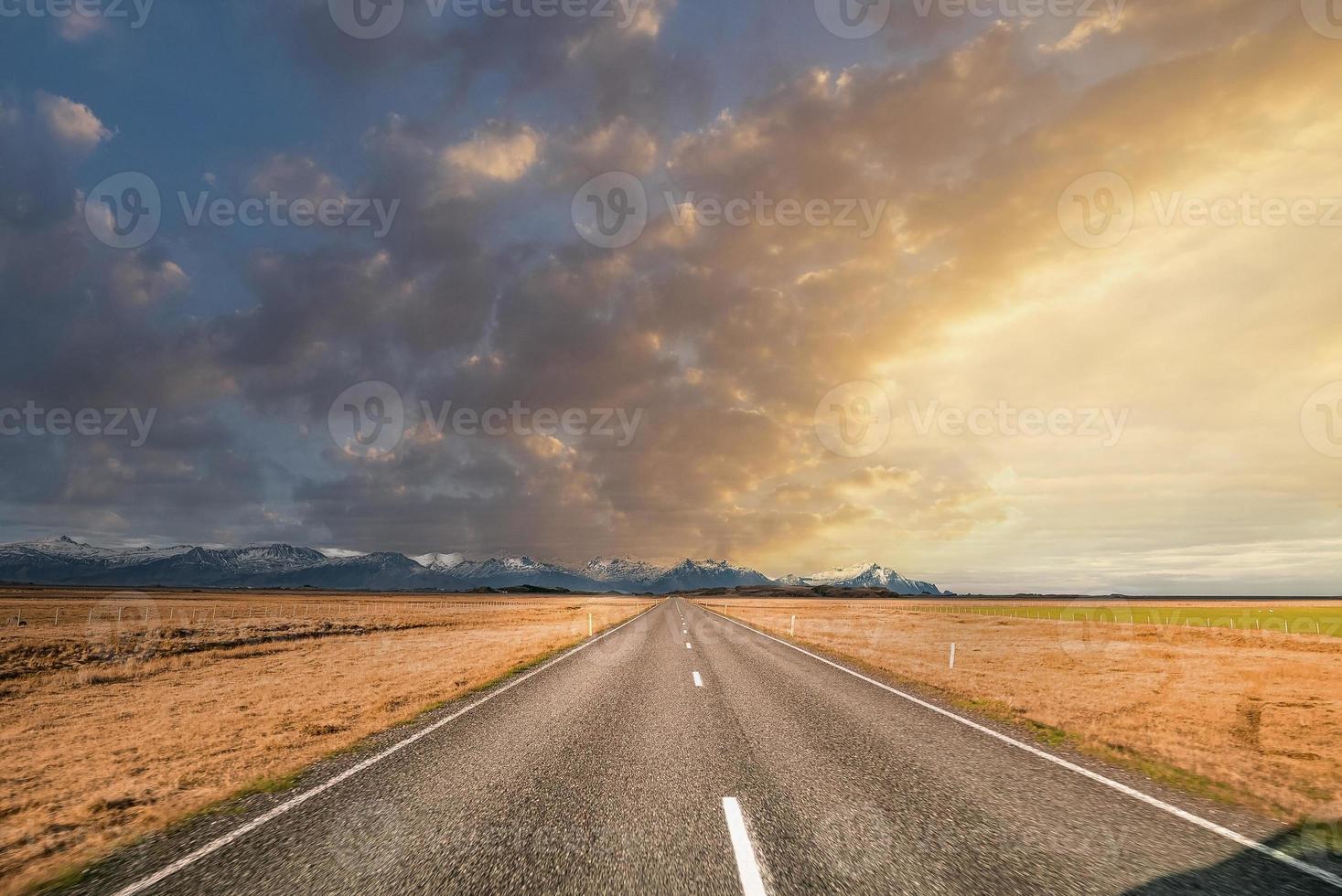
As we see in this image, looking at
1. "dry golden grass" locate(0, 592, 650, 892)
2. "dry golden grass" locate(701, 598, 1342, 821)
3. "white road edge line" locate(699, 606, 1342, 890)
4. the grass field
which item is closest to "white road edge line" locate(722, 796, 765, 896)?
"white road edge line" locate(699, 606, 1342, 890)

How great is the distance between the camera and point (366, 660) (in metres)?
22.1

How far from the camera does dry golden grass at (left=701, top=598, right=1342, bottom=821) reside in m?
7.73

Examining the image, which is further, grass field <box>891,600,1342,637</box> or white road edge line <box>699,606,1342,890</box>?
grass field <box>891,600,1342,637</box>

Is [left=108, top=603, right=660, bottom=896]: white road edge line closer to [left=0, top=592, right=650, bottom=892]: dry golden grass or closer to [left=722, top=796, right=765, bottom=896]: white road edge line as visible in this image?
[left=0, top=592, right=650, bottom=892]: dry golden grass

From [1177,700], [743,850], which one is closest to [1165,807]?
[743,850]

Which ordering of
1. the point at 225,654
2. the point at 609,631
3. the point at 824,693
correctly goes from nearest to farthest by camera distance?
the point at 824,693
the point at 225,654
the point at 609,631

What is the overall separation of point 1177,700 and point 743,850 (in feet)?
50.4

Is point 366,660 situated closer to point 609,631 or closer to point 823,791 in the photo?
point 609,631

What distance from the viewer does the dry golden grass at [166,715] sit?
247 inches

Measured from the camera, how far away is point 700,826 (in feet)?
17.3

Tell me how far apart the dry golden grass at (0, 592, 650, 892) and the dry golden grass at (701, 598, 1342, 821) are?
11382 millimetres

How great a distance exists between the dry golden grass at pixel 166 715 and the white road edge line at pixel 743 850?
5526 mm

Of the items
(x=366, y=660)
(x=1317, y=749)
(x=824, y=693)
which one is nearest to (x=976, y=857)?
(x=824, y=693)

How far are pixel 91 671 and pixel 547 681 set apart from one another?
57.2ft
